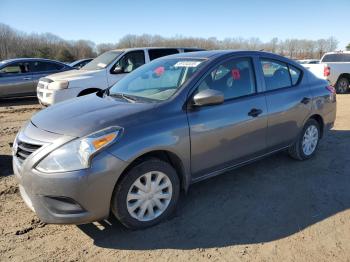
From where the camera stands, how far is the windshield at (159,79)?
3846 millimetres

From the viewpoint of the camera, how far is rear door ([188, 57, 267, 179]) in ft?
12.1

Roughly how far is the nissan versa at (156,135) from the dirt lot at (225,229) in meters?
0.30

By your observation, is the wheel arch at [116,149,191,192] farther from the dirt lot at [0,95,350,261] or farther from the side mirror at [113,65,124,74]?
the side mirror at [113,65,124,74]

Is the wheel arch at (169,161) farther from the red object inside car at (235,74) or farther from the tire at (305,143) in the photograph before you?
the tire at (305,143)

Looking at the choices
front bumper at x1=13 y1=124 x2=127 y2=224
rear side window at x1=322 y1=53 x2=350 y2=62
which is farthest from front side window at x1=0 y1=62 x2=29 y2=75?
rear side window at x1=322 y1=53 x2=350 y2=62

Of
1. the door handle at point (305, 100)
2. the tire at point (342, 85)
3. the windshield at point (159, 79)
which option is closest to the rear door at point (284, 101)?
the door handle at point (305, 100)

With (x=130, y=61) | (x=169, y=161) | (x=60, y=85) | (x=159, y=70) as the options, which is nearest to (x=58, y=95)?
(x=60, y=85)

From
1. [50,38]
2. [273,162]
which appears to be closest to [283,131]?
[273,162]

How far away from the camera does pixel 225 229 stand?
3445mm

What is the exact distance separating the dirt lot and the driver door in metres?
4.50

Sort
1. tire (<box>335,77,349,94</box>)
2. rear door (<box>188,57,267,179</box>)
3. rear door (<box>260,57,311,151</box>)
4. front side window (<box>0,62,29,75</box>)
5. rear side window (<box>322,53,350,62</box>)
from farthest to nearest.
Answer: rear side window (<box>322,53,350,62</box>), tire (<box>335,77,349,94</box>), front side window (<box>0,62,29,75</box>), rear door (<box>260,57,311,151</box>), rear door (<box>188,57,267,179</box>)

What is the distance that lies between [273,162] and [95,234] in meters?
3.05

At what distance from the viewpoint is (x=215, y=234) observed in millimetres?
3355

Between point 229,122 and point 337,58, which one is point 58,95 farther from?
point 337,58
